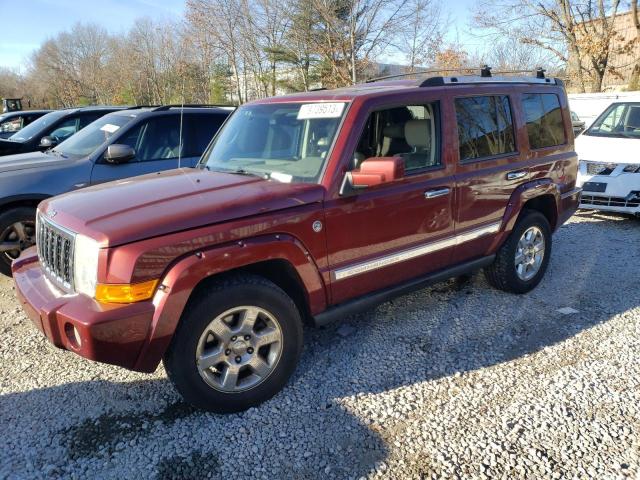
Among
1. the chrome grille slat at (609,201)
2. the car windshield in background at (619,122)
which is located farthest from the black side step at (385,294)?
the car windshield in background at (619,122)

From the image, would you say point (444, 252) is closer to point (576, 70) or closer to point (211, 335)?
point (211, 335)

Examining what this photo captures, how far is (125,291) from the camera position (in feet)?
8.04

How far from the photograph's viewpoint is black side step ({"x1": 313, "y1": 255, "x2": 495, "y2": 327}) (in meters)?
3.20

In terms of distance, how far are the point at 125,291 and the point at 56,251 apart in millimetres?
752

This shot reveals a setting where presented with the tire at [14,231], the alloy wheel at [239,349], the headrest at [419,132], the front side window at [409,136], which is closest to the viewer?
the alloy wheel at [239,349]

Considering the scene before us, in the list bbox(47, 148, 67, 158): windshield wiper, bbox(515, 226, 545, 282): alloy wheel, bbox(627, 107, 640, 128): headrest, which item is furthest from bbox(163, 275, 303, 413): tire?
bbox(627, 107, 640, 128): headrest

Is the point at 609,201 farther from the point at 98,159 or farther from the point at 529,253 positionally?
the point at 98,159

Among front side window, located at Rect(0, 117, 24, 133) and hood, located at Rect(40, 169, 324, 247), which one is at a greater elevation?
front side window, located at Rect(0, 117, 24, 133)

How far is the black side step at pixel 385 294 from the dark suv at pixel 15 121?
11491 millimetres

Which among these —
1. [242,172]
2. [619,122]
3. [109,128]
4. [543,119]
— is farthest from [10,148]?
[619,122]

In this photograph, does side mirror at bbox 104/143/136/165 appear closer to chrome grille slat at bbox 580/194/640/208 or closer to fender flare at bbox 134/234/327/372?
fender flare at bbox 134/234/327/372

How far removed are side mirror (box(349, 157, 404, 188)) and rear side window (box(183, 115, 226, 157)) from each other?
353 cm

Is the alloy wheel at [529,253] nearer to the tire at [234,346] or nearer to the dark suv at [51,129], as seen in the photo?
the tire at [234,346]

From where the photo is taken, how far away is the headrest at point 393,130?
3.52 metres
